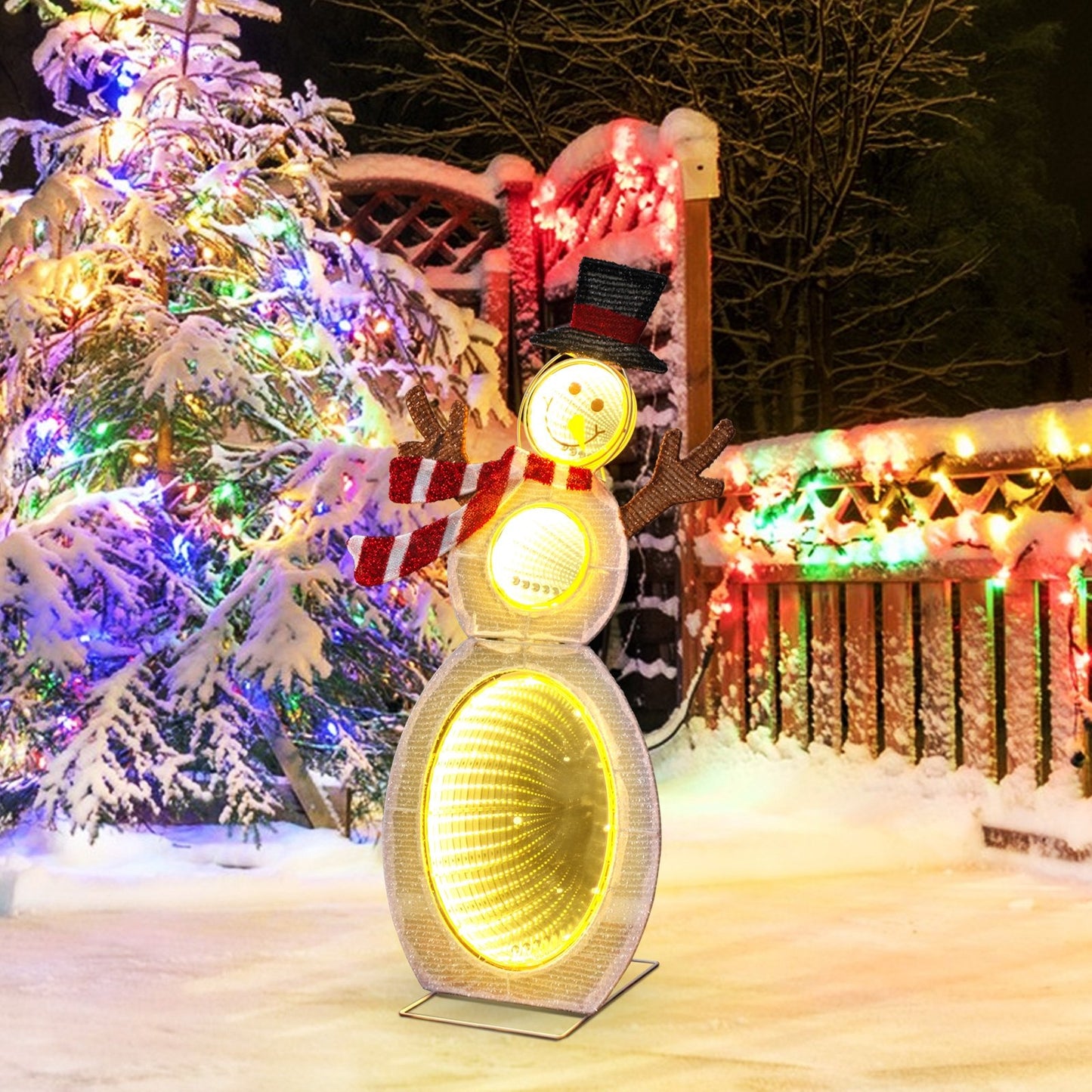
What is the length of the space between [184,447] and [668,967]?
2.38 m

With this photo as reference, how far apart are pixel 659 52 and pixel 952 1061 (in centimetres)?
811

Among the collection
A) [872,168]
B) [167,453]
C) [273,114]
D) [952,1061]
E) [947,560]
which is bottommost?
[952,1061]

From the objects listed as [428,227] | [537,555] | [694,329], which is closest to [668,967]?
[537,555]

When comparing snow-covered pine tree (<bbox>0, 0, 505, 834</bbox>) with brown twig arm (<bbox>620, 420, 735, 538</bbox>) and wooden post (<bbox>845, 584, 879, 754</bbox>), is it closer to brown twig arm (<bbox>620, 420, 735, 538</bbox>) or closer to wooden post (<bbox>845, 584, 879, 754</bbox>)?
brown twig arm (<bbox>620, 420, 735, 538</bbox>)

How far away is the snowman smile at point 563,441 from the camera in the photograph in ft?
8.79

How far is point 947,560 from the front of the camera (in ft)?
14.5

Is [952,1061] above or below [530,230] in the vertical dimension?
below

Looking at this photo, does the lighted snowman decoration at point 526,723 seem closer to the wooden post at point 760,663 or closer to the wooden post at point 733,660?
the wooden post at point 760,663

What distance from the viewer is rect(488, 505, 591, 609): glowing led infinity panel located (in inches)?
103

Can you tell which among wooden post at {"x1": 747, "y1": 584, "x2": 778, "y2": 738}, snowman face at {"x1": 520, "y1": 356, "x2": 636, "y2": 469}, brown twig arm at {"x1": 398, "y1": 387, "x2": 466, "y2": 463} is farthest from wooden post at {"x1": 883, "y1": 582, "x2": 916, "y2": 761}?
brown twig arm at {"x1": 398, "y1": 387, "x2": 466, "y2": 463}

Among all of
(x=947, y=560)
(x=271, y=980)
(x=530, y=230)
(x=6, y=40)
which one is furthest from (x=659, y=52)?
(x=271, y=980)

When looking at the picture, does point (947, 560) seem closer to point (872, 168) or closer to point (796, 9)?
point (796, 9)

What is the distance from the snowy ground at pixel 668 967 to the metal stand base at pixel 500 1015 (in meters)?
0.03

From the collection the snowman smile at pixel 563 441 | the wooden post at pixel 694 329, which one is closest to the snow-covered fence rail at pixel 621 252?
the wooden post at pixel 694 329
